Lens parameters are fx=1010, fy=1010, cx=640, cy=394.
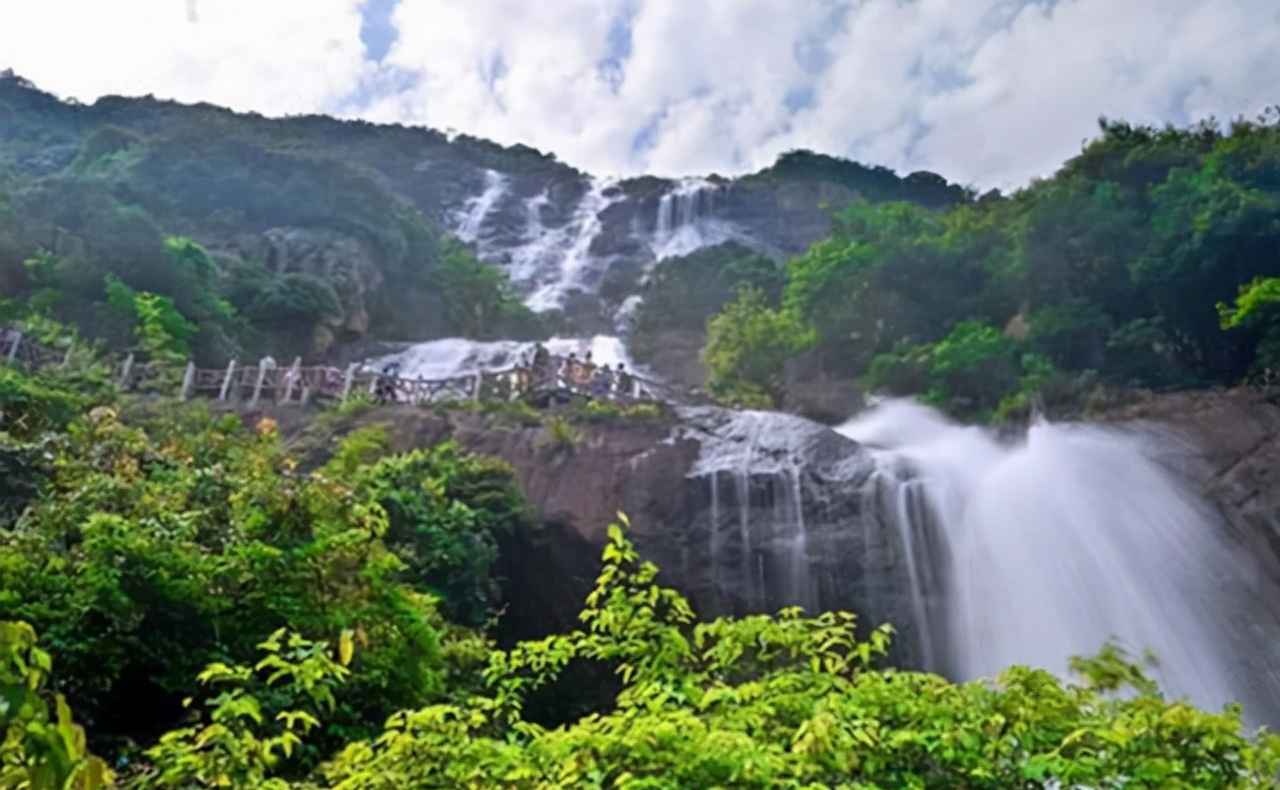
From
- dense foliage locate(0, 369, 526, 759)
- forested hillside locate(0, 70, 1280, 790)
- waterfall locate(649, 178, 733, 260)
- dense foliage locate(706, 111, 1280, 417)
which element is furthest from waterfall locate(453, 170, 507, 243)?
dense foliage locate(0, 369, 526, 759)

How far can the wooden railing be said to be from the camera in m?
17.5

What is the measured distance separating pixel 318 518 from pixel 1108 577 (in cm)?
1041

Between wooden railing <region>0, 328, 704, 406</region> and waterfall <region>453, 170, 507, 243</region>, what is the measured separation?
23792 mm

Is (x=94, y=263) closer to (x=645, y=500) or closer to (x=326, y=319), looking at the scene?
(x=326, y=319)

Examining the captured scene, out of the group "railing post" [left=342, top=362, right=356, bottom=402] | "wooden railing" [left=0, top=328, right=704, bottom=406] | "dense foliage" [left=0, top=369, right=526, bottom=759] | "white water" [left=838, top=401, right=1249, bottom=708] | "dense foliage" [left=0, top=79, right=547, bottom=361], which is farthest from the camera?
"dense foliage" [left=0, top=79, right=547, bottom=361]

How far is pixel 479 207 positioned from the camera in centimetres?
4472

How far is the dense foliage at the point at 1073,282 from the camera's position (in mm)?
19328

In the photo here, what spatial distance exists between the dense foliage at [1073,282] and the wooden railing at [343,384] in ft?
19.6

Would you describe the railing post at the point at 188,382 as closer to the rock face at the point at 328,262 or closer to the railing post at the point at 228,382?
the railing post at the point at 228,382

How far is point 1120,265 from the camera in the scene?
20484 mm

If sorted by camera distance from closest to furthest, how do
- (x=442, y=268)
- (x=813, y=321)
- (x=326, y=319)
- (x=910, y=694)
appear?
(x=910, y=694) → (x=813, y=321) → (x=326, y=319) → (x=442, y=268)

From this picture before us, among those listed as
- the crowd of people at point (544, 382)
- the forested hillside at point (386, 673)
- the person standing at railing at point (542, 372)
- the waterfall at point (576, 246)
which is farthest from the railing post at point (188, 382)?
the waterfall at point (576, 246)

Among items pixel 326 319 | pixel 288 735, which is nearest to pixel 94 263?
pixel 326 319

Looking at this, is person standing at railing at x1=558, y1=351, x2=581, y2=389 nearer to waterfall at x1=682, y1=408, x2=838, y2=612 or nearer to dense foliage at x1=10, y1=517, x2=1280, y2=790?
waterfall at x1=682, y1=408, x2=838, y2=612
